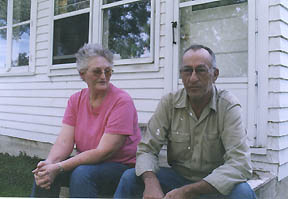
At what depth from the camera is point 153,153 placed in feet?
→ 6.07

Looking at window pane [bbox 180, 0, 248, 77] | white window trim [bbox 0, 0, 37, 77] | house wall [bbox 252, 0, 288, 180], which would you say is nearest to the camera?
house wall [bbox 252, 0, 288, 180]

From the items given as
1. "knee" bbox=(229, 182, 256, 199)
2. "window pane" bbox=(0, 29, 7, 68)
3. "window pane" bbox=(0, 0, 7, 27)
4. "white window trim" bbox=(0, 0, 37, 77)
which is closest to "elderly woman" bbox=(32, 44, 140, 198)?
"knee" bbox=(229, 182, 256, 199)

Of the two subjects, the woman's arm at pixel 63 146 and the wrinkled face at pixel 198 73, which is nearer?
the wrinkled face at pixel 198 73

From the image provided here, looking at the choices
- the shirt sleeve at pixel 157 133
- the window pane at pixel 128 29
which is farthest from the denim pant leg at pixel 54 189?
the window pane at pixel 128 29

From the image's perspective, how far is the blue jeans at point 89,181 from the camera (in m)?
1.72

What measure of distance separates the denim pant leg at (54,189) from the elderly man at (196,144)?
39 centimetres

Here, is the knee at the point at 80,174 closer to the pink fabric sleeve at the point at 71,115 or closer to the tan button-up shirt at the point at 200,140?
the tan button-up shirt at the point at 200,140

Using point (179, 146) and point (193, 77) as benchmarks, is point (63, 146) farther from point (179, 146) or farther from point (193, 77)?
point (193, 77)

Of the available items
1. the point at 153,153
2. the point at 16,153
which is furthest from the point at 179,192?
the point at 16,153

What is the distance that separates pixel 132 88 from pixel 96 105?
1.50m

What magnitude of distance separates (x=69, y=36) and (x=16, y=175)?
79.2 inches

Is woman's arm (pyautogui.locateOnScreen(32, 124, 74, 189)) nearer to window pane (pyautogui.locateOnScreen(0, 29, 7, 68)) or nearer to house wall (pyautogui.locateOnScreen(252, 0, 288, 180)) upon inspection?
house wall (pyautogui.locateOnScreen(252, 0, 288, 180))

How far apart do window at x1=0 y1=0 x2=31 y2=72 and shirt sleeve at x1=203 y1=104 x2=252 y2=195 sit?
3.95 meters

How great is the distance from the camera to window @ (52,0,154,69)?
3.52 meters
